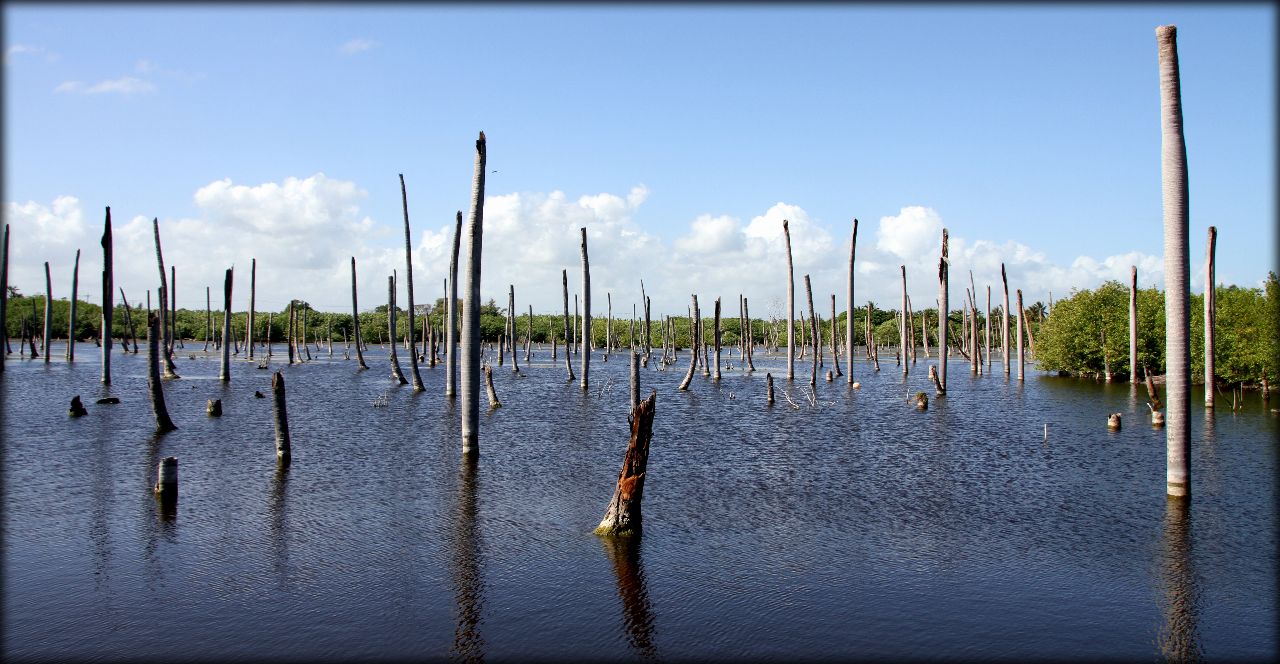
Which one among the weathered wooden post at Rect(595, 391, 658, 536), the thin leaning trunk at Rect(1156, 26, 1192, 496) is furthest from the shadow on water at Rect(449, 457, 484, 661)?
the thin leaning trunk at Rect(1156, 26, 1192, 496)

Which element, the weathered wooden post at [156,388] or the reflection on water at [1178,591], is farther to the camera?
the weathered wooden post at [156,388]

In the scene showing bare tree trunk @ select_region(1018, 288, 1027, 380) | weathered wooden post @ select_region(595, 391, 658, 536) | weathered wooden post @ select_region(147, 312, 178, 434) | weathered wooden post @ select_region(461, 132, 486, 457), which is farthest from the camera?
bare tree trunk @ select_region(1018, 288, 1027, 380)

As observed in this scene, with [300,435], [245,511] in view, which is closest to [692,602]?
[245,511]

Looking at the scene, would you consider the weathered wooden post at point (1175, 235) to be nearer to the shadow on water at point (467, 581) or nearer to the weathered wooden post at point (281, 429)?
the shadow on water at point (467, 581)

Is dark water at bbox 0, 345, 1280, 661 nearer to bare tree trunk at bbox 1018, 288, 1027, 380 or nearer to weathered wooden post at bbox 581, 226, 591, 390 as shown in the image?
weathered wooden post at bbox 581, 226, 591, 390

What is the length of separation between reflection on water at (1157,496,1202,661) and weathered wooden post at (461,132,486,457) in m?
12.1

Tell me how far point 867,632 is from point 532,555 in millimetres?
4593

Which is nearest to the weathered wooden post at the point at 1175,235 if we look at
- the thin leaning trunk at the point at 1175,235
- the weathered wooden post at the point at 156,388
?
the thin leaning trunk at the point at 1175,235

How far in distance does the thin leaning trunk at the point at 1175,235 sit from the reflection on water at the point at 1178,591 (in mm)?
1659

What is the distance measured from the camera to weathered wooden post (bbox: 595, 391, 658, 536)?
11719 millimetres

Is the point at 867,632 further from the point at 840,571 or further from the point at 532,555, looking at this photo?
the point at 532,555

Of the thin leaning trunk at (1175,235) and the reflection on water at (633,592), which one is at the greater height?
the thin leaning trunk at (1175,235)

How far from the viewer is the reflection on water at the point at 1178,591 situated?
7996 millimetres

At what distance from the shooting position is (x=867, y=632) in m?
8.35
